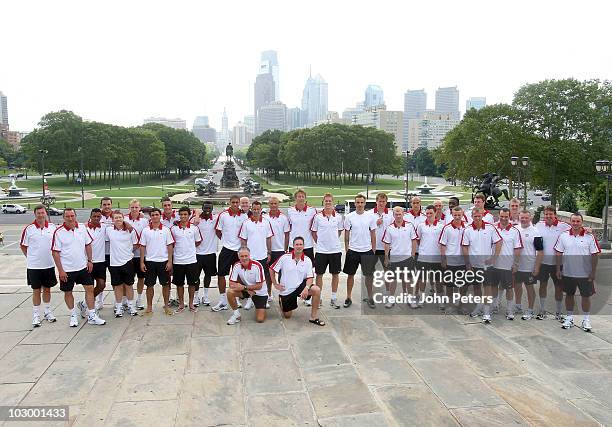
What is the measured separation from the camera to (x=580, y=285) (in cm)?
755

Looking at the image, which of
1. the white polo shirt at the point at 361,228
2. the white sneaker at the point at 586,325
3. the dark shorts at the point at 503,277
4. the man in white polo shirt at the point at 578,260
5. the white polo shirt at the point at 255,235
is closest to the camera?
the white sneaker at the point at 586,325

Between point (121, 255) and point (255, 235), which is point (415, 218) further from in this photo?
point (121, 255)

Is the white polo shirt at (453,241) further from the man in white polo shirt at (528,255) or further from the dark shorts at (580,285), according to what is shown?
the dark shorts at (580,285)

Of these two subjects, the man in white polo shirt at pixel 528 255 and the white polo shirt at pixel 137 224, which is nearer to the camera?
the man in white polo shirt at pixel 528 255

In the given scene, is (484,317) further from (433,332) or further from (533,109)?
(533,109)

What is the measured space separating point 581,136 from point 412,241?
27095 millimetres

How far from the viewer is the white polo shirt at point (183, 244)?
25.6 feet

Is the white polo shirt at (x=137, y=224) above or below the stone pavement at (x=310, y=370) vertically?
above

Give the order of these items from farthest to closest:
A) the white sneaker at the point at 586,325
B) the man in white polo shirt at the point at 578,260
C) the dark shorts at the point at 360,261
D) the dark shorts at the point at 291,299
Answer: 1. the dark shorts at the point at 360,261
2. the dark shorts at the point at 291,299
3. the man in white polo shirt at the point at 578,260
4. the white sneaker at the point at 586,325

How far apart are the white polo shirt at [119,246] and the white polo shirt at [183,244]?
2.32 feet

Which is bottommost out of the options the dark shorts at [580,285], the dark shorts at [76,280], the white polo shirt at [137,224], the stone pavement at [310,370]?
the stone pavement at [310,370]

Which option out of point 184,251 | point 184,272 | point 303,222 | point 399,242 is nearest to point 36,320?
point 184,272

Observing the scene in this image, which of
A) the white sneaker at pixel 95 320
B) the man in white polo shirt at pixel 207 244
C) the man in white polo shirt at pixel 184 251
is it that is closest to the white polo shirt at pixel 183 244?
the man in white polo shirt at pixel 184 251

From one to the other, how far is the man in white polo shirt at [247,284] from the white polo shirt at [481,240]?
3.41 m
